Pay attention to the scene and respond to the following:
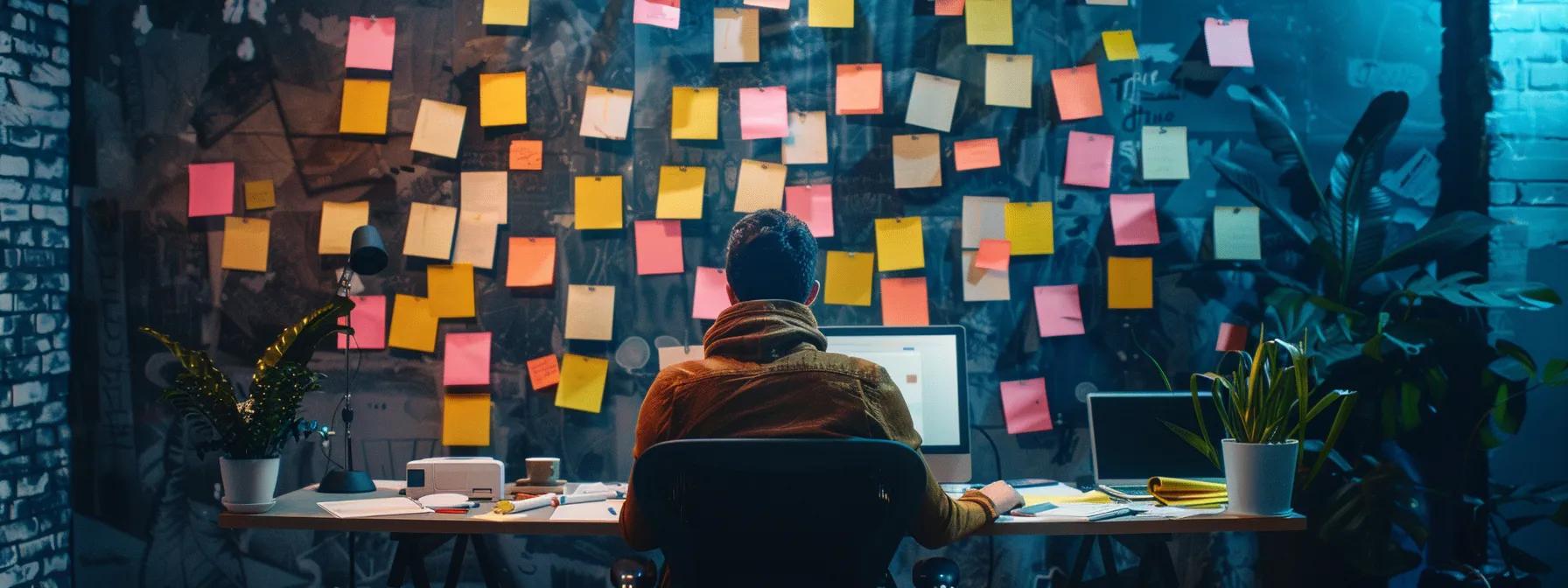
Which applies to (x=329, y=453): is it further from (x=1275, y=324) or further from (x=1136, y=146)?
(x=1275, y=324)

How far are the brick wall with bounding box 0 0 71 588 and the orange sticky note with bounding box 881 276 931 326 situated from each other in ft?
7.62

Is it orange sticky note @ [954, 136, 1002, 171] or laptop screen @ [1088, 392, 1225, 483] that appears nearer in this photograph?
laptop screen @ [1088, 392, 1225, 483]

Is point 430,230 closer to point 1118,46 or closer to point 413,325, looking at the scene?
point 413,325

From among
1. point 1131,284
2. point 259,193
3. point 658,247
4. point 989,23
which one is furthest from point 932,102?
point 259,193

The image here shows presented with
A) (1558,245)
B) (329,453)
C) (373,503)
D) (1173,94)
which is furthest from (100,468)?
(1558,245)

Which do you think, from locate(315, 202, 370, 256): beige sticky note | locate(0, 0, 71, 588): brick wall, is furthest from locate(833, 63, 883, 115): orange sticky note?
locate(0, 0, 71, 588): brick wall

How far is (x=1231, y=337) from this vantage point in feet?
9.54

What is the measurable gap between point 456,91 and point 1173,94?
202 cm

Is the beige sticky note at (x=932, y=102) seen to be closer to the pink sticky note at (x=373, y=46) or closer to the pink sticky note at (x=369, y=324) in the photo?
the pink sticky note at (x=373, y=46)

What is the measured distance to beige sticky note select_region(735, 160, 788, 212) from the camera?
9.55 feet

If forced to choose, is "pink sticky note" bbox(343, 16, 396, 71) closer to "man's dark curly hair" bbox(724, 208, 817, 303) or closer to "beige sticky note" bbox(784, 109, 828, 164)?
"beige sticky note" bbox(784, 109, 828, 164)

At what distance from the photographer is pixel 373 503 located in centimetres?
228

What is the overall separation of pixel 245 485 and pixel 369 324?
0.82 m

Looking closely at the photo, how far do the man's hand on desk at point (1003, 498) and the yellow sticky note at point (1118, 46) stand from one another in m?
1.34
